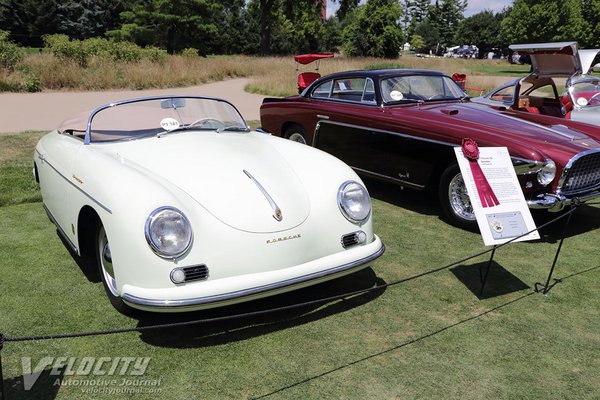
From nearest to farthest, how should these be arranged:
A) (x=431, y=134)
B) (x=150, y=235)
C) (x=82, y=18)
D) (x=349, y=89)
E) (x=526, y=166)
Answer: (x=150, y=235), (x=526, y=166), (x=431, y=134), (x=349, y=89), (x=82, y=18)

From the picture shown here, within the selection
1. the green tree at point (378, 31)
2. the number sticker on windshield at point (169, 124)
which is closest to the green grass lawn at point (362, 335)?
the number sticker on windshield at point (169, 124)

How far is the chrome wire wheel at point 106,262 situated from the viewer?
3.12m

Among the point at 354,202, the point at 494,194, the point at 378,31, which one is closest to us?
the point at 354,202

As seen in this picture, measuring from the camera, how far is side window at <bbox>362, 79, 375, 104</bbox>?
19.4 feet

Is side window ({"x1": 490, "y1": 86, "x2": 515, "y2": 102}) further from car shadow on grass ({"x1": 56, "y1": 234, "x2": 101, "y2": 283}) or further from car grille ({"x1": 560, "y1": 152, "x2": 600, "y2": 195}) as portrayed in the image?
car shadow on grass ({"x1": 56, "y1": 234, "x2": 101, "y2": 283})

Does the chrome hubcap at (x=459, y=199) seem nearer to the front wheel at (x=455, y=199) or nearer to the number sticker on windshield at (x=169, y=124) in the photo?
the front wheel at (x=455, y=199)

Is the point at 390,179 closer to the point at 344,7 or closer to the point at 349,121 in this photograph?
the point at 349,121

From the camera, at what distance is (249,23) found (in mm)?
54375

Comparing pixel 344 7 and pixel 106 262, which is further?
pixel 344 7

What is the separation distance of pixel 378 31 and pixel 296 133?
37.4m

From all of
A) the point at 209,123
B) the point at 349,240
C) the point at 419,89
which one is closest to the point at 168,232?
the point at 349,240

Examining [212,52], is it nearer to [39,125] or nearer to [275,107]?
[39,125]

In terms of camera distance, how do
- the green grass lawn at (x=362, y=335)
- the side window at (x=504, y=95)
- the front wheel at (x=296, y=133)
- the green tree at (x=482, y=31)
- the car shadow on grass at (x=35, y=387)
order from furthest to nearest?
the green tree at (x=482, y=31)
the side window at (x=504, y=95)
the front wheel at (x=296, y=133)
the green grass lawn at (x=362, y=335)
the car shadow on grass at (x=35, y=387)

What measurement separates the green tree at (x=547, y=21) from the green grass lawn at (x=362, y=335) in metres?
43.9
